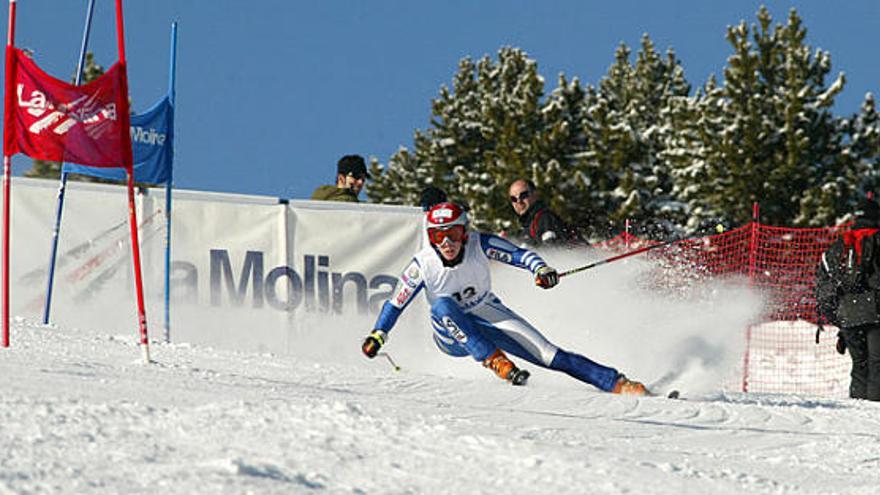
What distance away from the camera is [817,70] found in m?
46.3

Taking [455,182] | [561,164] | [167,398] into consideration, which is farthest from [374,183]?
[167,398]

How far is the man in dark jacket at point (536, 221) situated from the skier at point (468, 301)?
145 centimetres

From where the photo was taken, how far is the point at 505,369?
8.02m

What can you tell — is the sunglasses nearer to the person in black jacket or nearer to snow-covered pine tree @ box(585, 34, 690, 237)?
the person in black jacket

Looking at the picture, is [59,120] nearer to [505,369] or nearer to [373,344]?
[373,344]

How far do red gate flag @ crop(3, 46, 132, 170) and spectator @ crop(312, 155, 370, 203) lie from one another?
12.2 feet

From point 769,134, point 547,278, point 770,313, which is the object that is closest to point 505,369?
point 547,278

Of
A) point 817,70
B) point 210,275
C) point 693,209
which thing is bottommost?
point 210,275

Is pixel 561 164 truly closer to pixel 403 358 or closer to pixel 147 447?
pixel 403 358

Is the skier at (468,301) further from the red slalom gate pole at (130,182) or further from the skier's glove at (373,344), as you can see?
the red slalom gate pole at (130,182)

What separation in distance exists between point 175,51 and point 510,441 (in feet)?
23.6

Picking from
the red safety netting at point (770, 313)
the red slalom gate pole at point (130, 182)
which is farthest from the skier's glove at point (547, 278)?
the red safety netting at point (770, 313)

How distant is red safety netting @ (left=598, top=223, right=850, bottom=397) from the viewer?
14.2 meters

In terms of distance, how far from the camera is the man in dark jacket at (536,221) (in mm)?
10422
